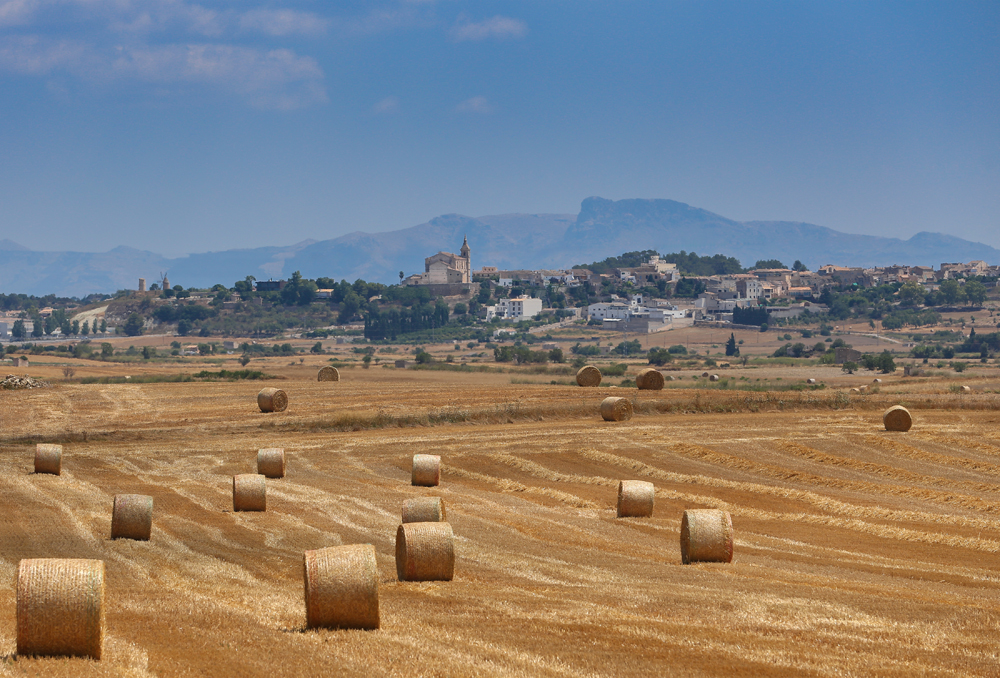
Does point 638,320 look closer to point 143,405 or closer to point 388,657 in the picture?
point 143,405

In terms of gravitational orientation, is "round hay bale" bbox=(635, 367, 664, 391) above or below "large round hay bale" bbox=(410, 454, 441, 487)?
above

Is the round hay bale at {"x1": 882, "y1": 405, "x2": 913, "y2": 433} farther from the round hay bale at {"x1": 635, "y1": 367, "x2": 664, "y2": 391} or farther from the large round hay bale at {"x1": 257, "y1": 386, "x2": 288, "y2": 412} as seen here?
the large round hay bale at {"x1": 257, "y1": 386, "x2": 288, "y2": 412}

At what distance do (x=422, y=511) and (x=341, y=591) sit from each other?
6570mm

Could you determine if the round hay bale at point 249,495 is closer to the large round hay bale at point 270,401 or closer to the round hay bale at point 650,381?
the large round hay bale at point 270,401

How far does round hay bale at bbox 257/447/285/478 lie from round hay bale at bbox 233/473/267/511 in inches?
212

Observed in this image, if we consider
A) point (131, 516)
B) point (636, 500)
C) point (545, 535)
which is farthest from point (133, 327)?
point (545, 535)

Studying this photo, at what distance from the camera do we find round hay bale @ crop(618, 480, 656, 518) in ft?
68.9

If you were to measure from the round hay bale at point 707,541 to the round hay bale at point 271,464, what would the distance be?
13.7 m

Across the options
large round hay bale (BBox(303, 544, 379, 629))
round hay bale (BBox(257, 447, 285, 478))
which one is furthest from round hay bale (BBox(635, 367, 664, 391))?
large round hay bale (BBox(303, 544, 379, 629))

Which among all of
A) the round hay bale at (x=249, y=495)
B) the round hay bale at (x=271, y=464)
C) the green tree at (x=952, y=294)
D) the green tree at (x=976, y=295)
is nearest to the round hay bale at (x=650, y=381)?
the round hay bale at (x=271, y=464)

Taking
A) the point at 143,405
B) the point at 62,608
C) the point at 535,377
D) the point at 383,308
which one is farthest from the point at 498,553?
the point at 383,308

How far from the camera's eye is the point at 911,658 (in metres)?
9.87

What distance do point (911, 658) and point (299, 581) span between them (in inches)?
318

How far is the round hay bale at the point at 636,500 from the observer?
21016 mm
